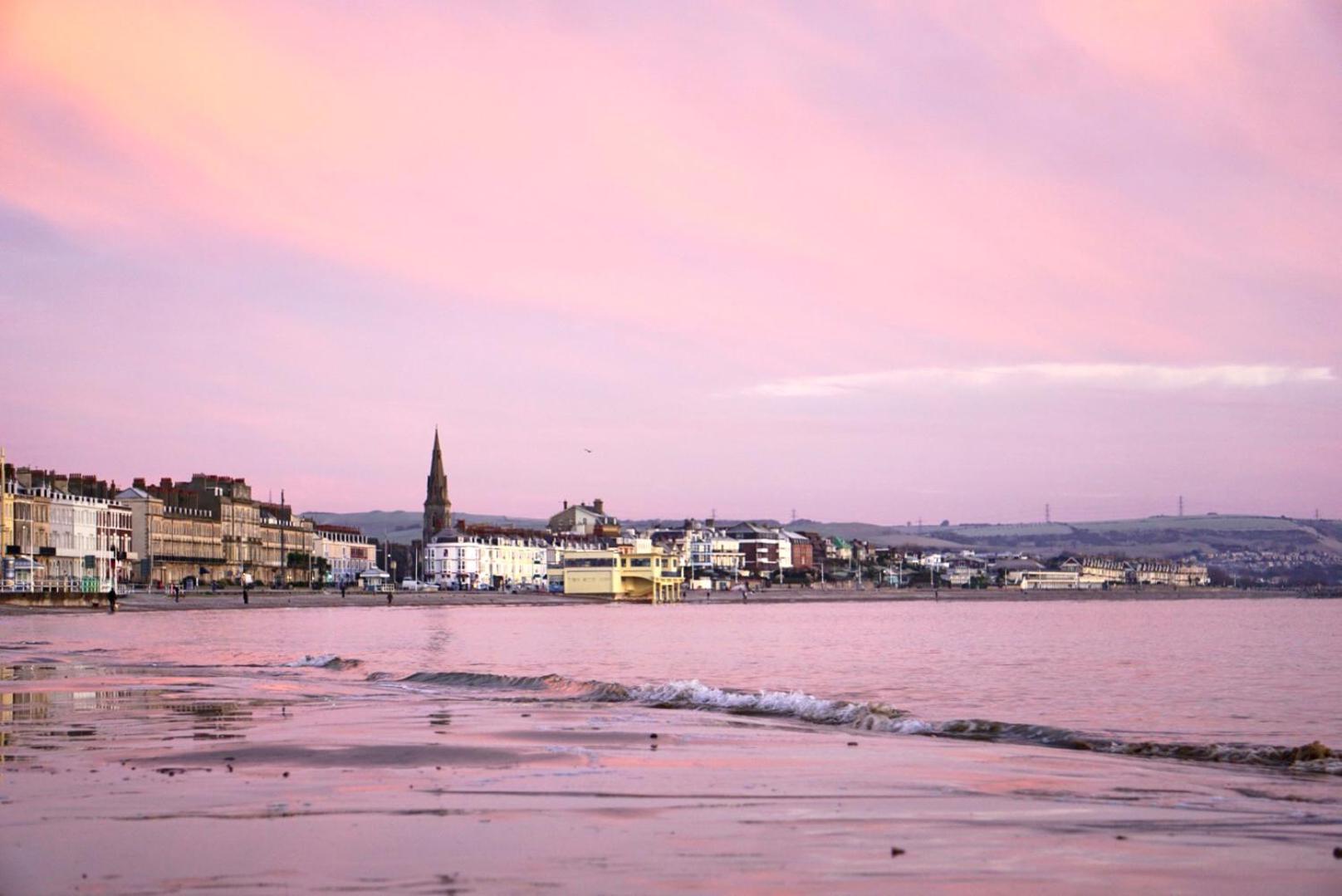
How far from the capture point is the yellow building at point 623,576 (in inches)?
7328

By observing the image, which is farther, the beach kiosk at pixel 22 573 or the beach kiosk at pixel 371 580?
the beach kiosk at pixel 371 580

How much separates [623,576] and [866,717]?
16771 cm

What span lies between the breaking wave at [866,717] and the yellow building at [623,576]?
154m

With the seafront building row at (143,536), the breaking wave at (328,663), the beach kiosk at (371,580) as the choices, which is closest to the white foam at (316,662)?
the breaking wave at (328,663)

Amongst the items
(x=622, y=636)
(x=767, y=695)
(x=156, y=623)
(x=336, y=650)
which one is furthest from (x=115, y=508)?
(x=767, y=695)

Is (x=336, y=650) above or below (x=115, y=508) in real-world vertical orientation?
below

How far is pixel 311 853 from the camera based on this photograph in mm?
9766

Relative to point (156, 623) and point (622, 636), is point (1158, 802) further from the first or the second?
point (156, 623)

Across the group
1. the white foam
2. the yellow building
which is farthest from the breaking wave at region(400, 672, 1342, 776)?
the yellow building

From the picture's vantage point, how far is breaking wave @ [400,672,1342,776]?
17156 millimetres

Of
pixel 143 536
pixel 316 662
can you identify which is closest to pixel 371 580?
pixel 143 536

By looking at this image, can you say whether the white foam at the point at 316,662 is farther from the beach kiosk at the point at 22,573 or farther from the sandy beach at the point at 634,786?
the beach kiosk at the point at 22,573

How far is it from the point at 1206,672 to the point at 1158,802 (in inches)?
1166

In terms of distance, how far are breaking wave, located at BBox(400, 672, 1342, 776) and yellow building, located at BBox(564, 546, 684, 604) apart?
154074mm
